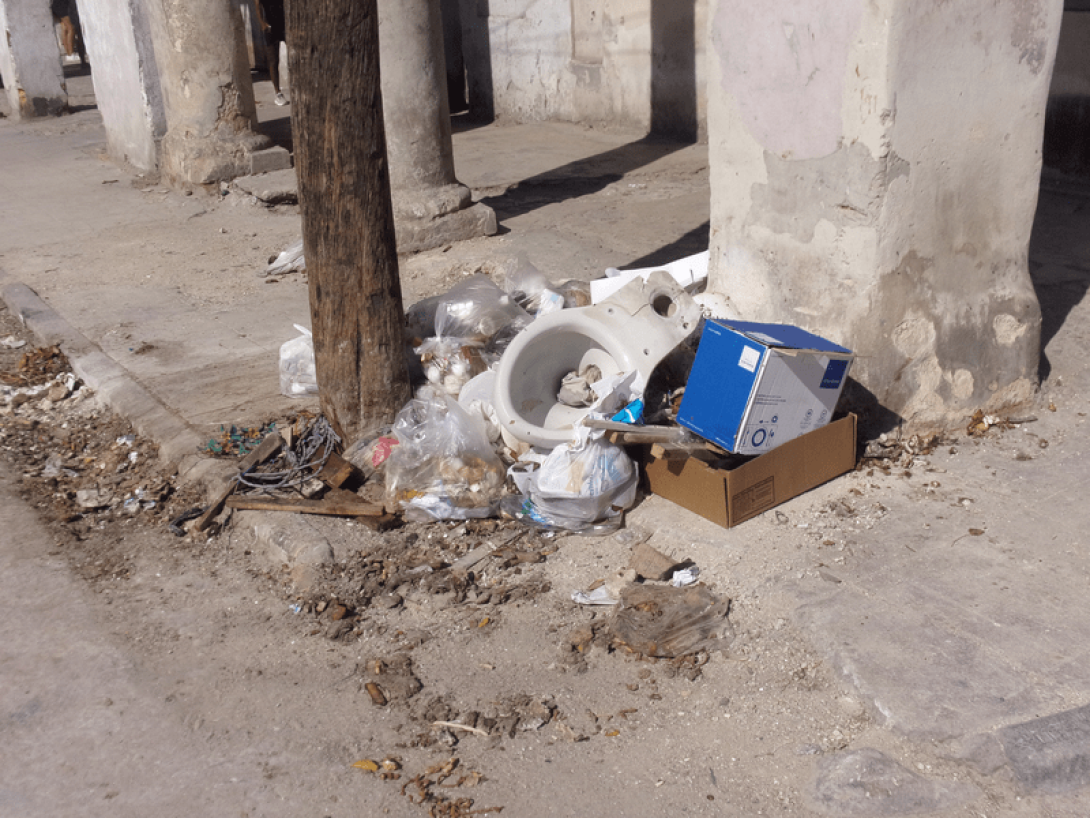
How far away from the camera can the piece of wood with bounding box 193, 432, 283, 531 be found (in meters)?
3.86

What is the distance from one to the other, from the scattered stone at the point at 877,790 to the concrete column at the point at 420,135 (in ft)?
16.6

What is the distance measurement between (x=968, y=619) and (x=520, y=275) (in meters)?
2.76

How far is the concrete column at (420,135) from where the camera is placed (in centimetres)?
680

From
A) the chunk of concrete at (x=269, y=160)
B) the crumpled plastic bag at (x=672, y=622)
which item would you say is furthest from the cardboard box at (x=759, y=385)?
the chunk of concrete at (x=269, y=160)

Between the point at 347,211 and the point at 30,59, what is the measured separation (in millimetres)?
11646

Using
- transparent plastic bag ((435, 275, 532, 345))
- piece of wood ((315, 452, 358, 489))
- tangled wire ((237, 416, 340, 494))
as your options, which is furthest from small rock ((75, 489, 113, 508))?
transparent plastic bag ((435, 275, 532, 345))

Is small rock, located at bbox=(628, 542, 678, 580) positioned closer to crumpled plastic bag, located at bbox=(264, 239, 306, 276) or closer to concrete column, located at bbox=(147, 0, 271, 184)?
crumpled plastic bag, located at bbox=(264, 239, 306, 276)

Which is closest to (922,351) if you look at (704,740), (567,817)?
(704,740)

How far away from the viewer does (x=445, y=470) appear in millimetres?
3812

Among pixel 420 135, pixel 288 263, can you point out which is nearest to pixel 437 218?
pixel 420 135

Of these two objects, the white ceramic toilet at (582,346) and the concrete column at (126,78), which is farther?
the concrete column at (126,78)

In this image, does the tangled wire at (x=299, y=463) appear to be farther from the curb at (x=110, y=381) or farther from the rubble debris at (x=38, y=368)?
the rubble debris at (x=38, y=368)

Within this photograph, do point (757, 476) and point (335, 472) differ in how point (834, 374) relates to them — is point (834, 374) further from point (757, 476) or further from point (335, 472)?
point (335, 472)

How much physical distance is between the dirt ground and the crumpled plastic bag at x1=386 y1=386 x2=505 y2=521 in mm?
74
